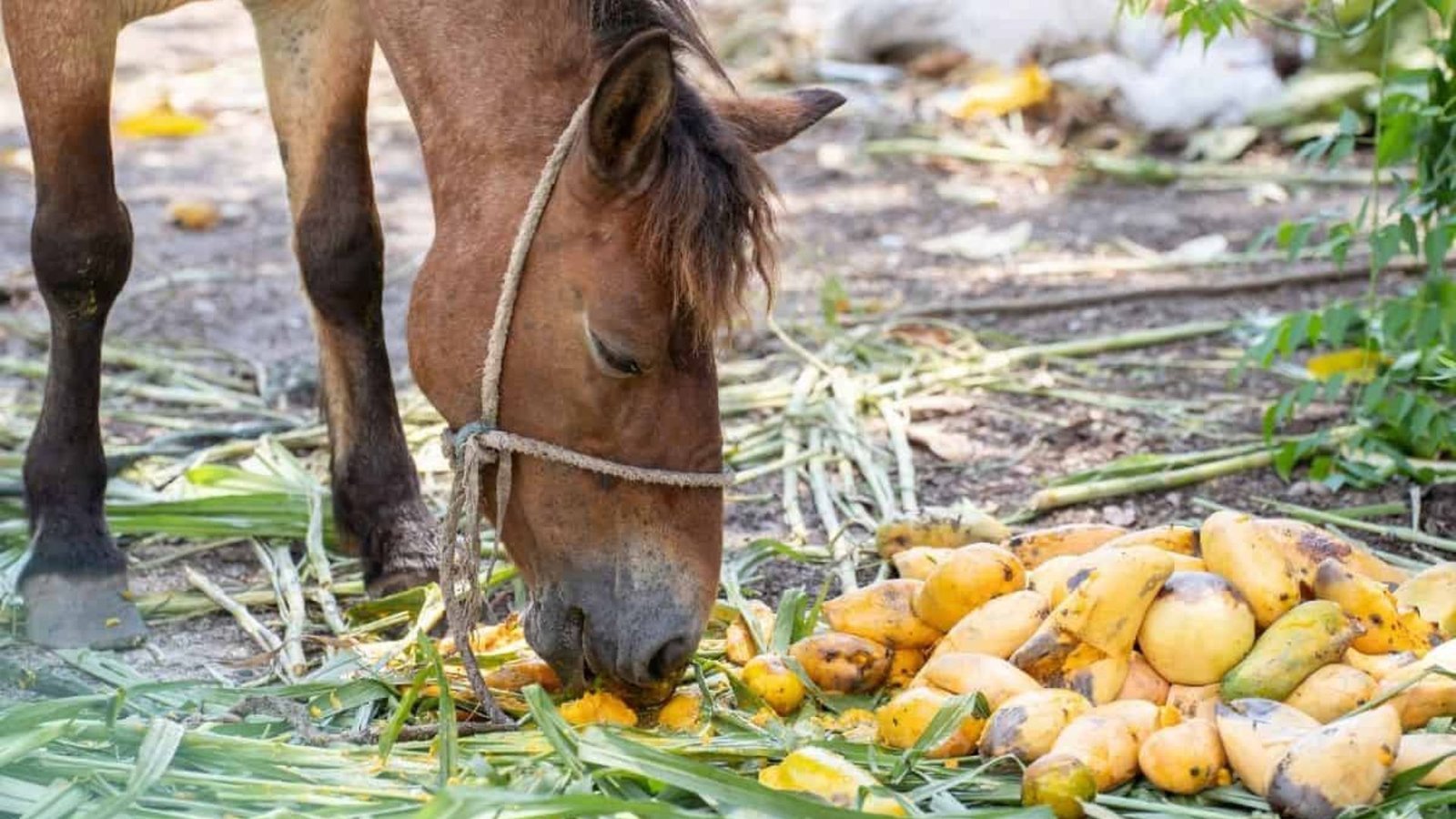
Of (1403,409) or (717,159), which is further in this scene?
(1403,409)

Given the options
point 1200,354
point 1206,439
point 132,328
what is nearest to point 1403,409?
point 1206,439

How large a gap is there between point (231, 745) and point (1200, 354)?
12.2 feet

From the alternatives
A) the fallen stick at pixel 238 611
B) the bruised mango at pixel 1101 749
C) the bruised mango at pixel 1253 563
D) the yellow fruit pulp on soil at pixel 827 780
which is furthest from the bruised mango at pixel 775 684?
the fallen stick at pixel 238 611

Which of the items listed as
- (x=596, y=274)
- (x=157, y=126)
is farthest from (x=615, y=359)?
(x=157, y=126)

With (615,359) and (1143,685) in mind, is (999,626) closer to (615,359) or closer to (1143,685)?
(1143,685)

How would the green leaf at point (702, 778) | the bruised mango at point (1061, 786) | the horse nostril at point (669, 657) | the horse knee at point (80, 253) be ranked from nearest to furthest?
the green leaf at point (702, 778)
the bruised mango at point (1061, 786)
the horse nostril at point (669, 657)
the horse knee at point (80, 253)

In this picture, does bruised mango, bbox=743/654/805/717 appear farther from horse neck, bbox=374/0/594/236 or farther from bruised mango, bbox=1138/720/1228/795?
horse neck, bbox=374/0/594/236

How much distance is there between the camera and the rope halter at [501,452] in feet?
9.46

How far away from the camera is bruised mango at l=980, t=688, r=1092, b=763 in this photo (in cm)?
274

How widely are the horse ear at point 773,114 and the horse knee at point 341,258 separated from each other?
1.15 m

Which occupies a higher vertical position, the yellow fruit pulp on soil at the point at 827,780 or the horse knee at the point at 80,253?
the horse knee at the point at 80,253

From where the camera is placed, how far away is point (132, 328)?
20.2 feet

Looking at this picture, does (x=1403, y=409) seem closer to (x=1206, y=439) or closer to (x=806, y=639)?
(x=1206, y=439)

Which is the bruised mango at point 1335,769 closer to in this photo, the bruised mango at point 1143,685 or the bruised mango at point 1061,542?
the bruised mango at point 1143,685
